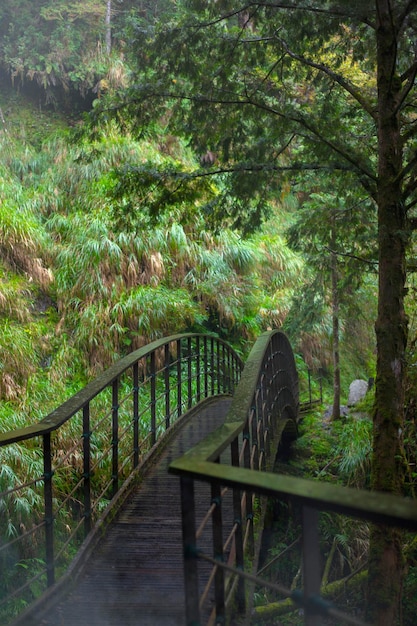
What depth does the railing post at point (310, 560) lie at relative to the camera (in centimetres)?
142

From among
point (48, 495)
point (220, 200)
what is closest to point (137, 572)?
point (48, 495)

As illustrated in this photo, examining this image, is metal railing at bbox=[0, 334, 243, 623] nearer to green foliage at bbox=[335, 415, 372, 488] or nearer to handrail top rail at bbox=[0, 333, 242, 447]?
handrail top rail at bbox=[0, 333, 242, 447]

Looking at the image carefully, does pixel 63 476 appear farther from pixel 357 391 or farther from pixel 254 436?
pixel 357 391

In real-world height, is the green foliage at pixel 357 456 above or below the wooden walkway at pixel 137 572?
below

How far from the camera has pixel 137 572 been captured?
11.2 ft

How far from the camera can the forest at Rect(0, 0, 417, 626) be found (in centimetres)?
481

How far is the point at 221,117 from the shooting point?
618 cm

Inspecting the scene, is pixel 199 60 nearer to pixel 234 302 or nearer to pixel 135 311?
pixel 135 311

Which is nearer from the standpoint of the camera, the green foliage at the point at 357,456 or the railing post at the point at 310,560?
the railing post at the point at 310,560

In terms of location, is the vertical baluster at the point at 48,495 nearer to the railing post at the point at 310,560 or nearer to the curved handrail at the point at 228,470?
the curved handrail at the point at 228,470

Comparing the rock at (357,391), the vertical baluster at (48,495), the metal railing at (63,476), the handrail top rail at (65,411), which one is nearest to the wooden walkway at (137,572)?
the metal railing at (63,476)

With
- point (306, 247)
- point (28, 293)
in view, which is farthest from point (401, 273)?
point (28, 293)

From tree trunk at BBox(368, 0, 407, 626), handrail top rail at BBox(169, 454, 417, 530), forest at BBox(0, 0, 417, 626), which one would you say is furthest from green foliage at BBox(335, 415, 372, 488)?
handrail top rail at BBox(169, 454, 417, 530)

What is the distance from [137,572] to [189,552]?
5.88 ft
